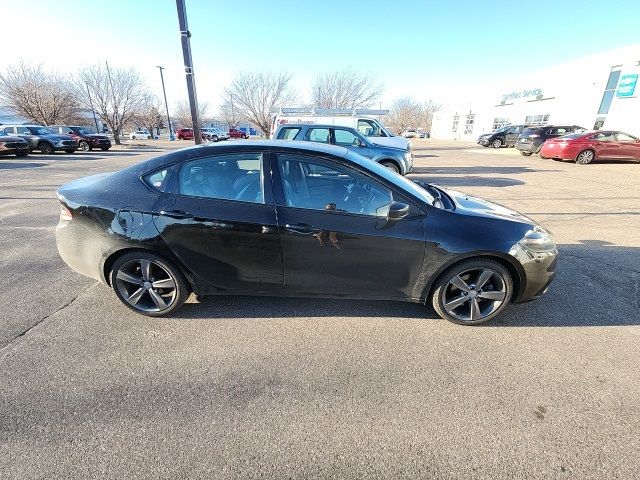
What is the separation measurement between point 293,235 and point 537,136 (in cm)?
2119

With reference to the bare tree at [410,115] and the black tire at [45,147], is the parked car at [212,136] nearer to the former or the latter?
the black tire at [45,147]

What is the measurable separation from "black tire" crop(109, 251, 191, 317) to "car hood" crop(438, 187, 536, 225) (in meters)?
2.65

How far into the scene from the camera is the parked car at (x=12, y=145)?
1671cm

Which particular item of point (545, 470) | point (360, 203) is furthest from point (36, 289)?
point (545, 470)

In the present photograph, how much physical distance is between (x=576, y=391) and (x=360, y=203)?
2.06 meters

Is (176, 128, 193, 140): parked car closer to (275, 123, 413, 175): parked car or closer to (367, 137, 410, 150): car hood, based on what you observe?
(367, 137, 410, 150): car hood

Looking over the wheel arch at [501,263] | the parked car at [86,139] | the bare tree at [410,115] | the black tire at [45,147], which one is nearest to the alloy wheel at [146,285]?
the wheel arch at [501,263]

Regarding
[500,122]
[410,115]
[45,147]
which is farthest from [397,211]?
[410,115]

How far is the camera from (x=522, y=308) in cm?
313

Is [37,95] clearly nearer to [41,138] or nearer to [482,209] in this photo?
[41,138]

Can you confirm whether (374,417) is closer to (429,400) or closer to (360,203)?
(429,400)

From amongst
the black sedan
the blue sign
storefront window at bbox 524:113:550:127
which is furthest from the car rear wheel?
storefront window at bbox 524:113:550:127

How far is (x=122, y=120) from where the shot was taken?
3344cm

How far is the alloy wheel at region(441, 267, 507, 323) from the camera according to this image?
280 centimetres
